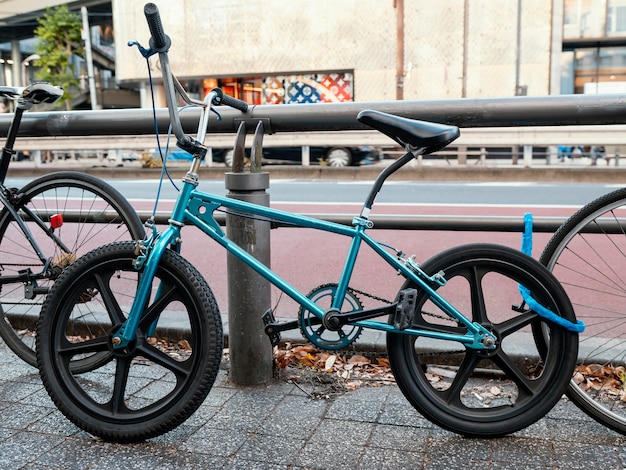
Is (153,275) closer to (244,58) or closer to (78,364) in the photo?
(78,364)

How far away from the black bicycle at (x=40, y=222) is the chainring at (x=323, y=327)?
3.42 feet

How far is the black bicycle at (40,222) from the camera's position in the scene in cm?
336

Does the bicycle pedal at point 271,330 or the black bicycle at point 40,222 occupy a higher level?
the black bicycle at point 40,222

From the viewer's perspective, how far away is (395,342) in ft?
8.60

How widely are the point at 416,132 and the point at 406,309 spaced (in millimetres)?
673

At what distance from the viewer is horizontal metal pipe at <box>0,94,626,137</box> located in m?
2.82

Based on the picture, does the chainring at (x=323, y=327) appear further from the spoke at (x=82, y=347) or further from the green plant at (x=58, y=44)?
the green plant at (x=58, y=44)

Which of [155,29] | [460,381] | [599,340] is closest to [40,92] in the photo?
[155,29]

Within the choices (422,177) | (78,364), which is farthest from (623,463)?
(422,177)

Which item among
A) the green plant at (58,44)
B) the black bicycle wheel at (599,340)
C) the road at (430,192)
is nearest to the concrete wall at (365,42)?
the green plant at (58,44)

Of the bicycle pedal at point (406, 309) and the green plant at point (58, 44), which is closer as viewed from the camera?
the bicycle pedal at point (406, 309)

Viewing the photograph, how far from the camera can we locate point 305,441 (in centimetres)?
257

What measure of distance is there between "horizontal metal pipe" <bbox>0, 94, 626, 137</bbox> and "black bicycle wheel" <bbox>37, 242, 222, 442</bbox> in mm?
835

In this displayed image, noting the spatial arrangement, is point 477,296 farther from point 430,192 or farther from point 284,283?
point 430,192
